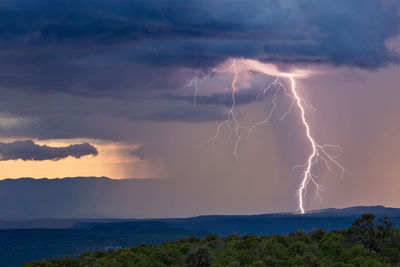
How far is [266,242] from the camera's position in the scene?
11625 centimetres

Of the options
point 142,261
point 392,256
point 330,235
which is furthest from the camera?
point 330,235

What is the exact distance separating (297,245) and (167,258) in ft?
72.7

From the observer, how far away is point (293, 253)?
110 metres

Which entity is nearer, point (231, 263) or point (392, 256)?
point (231, 263)

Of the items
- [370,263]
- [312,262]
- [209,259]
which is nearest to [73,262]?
[209,259]

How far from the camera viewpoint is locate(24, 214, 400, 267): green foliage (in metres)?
99.8

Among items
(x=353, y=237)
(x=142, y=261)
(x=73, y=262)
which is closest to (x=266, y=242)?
(x=353, y=237)

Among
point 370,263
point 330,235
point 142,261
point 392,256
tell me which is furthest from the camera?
point 330,235

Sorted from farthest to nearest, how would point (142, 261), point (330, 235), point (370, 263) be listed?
point (330, 235)
point (142, 261)
point (370, 263)

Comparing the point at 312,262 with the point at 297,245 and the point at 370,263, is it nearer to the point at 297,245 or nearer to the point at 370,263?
the point at 370,263

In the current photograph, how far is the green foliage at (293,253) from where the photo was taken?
9975 cm

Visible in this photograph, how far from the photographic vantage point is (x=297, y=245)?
114 meters

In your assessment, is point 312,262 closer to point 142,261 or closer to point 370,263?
point 370,263

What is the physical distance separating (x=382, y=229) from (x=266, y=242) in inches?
772
